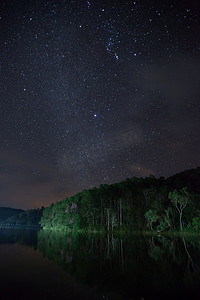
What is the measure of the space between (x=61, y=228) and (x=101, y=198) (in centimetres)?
2510

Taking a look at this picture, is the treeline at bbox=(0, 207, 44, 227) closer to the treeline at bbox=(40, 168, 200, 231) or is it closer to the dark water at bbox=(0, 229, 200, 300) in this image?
the treeline at bbox=(40, 168, 200, 231)

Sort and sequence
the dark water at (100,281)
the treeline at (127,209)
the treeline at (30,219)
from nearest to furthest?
the dark water at (100,281) → the treeline at (127,209) → the treeline at (30,219)

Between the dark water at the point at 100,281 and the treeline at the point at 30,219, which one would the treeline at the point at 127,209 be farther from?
the treeline at the point at 30,219

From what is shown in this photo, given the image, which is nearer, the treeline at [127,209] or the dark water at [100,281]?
the dark water at [100,281]

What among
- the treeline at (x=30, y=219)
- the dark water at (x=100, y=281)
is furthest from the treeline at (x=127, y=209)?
the treeline at (x=30, y=219)

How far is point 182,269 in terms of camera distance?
32.5 feet

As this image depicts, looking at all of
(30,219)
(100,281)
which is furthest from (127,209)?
(30,219)

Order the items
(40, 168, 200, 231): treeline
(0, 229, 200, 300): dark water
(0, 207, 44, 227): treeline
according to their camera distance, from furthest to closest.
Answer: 1. (0, 207, 44, 227): treeline
2. (40, 168, 200, 231): treeline
3. (0, 229, 200, 300): dark water

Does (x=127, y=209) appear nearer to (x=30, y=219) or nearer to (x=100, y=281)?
(x=100, y=281)

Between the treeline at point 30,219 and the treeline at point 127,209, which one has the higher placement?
the treeline at point 127,209

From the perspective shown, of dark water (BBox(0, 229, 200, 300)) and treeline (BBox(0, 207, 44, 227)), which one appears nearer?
dark water (BBox(0, 229, 200, 300))

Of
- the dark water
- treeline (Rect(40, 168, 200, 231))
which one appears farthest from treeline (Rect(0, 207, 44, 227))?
the dark water

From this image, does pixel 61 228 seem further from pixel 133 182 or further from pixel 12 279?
pixel 12 279

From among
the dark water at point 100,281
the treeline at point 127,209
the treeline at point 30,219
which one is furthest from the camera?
the treeline at point 30,219
